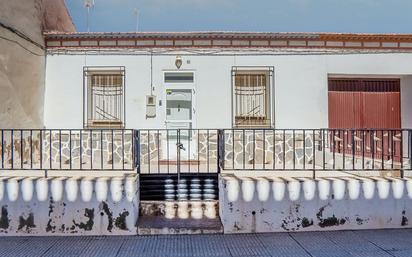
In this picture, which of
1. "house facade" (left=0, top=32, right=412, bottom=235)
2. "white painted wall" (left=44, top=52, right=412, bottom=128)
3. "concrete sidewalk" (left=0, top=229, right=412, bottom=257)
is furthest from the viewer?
"white painted wall" (left=44, top=52, right=412, bottom=128)

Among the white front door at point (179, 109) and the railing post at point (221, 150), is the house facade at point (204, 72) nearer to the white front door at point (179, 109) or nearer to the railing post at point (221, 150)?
the white front door at point (179, 109)

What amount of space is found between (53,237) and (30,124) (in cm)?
495

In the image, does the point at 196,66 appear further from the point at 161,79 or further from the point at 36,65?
the point at 36,65

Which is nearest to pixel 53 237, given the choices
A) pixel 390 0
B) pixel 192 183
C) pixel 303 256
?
pixel 192 183

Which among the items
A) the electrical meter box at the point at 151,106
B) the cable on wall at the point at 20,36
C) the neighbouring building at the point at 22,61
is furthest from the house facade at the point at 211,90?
the cable on wall at the point at 20,36

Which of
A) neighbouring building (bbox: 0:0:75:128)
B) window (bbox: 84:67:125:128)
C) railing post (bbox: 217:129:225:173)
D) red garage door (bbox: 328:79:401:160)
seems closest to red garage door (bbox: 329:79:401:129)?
red garage door (bbox: 328:79:401:160)

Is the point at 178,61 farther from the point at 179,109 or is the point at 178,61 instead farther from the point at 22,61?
the point at 22,61

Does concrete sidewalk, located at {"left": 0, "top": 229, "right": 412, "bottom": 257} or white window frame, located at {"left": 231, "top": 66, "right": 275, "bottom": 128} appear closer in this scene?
concrete sidewalk, located at {"left": 0, "top": 229, "right": 412, "bottom": 257}

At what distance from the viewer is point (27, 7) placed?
344 inches

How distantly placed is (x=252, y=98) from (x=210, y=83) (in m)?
1.37

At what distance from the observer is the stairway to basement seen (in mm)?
5121

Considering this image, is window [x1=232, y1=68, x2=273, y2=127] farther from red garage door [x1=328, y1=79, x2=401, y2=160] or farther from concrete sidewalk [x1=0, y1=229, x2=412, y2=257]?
concrete sidewalk [x1=0, y1=229, x2=412, y2=257]

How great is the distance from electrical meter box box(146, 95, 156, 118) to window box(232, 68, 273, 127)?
2.37m

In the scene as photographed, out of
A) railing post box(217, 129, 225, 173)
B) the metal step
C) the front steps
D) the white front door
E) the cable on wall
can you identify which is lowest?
the front steps
